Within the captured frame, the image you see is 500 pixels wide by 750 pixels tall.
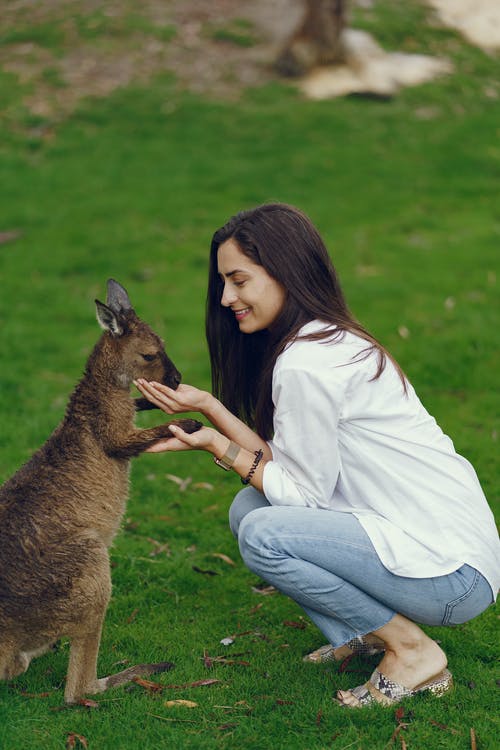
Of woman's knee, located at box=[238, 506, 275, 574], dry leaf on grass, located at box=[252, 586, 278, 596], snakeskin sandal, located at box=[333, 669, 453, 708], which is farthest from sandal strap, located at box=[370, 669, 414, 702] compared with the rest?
dry leaf on grass, located at box=[252, 586, 278, 596]

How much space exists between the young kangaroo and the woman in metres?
0.39

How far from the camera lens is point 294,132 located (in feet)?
33.5

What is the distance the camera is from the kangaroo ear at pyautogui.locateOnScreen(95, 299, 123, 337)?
3440 mm

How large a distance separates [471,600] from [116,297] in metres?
1.73

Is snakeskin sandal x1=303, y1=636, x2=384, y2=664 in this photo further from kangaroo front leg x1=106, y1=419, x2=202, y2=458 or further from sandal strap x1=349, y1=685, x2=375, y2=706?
kangaroo front leg x1=106, y1=419, x2=202, y2=458

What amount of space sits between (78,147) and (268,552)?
798cm

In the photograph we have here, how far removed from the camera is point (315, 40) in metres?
11.1

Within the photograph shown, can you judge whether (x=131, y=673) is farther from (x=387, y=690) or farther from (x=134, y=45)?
(x=134, y=45)

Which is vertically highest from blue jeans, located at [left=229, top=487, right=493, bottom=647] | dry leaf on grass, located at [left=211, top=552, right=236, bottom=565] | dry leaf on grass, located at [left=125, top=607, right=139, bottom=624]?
blue jeans, located at [left=229, top=487, right=493, bottom=647]

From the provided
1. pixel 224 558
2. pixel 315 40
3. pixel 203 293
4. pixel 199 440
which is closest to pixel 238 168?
pixel 203 293

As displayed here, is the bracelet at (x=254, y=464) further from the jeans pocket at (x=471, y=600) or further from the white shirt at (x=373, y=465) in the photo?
the jeans pocket at (x=471, y=600)

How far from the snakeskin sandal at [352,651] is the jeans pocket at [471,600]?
0.48 metres

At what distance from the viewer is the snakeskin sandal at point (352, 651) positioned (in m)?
3.32

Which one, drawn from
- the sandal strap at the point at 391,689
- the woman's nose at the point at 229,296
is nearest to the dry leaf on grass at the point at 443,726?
the sandal strap at the point at 391,689
